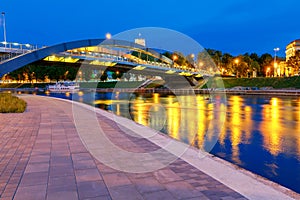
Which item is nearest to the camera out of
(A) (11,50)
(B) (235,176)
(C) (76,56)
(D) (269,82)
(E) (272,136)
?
(B) (235,176)

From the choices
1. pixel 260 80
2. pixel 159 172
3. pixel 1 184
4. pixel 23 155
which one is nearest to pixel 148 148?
pixel 159 172

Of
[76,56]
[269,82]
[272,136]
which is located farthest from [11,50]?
[269,82]

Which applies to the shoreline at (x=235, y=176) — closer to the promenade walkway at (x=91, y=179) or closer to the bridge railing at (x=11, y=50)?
the promenade walkway at (x=91, y=179)

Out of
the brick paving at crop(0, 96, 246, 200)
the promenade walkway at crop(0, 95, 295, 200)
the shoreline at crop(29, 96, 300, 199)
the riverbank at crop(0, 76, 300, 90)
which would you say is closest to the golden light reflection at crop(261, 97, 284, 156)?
the shoreline at crop(29, 96, 300, 199)

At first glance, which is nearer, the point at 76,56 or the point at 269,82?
the point at 76,56

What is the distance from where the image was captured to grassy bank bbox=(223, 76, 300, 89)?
179 ft

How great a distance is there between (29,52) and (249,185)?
37850 mm

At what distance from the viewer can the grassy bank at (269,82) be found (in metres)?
54.6

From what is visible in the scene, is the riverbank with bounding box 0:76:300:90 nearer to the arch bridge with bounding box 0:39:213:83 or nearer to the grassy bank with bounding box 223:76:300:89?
the grassy bank with bounding box 223:76:300:89

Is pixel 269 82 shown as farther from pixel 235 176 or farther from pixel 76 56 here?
pixel 235 176

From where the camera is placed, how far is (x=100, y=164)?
593 cm

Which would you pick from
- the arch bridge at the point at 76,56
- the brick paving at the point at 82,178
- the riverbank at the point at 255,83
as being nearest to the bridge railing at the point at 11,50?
the arch bridge at the point at 76,56

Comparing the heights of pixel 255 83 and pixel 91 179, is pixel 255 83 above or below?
above

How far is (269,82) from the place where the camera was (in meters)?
60.7
